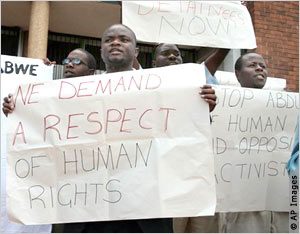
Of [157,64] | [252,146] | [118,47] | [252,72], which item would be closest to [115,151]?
[118,47]

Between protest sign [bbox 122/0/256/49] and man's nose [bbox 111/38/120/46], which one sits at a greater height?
protest sign [bbox 122/0/256/49]

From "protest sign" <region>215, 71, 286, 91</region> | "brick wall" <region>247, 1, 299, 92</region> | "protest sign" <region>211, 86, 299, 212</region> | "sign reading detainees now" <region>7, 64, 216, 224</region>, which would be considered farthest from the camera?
"brick wall" <region>247, 1, 299, 92</region>

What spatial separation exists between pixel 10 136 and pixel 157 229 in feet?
Answer: 3.39

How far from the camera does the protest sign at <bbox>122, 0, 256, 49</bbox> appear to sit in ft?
12.7

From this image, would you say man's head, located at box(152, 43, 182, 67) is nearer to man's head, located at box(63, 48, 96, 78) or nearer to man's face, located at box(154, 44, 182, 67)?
man's face, located at box(154, 44, 182, 67)

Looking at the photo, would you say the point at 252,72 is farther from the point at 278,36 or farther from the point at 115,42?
the point at 278,36

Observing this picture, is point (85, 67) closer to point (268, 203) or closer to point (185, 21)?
point (185, 21)

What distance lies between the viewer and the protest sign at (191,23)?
3857 mm

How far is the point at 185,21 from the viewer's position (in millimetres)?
3912

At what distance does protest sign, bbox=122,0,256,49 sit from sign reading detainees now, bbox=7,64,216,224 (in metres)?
1.31

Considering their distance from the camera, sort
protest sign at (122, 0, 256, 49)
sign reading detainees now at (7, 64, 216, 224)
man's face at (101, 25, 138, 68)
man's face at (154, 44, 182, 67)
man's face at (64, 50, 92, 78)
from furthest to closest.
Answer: protest sign at (122, 0, 256, 49) < man's face at (154, 44, 182, 67) < man's face at (64, 50, 92, 78) < man's face at (101, 25, 138, 68) < sign reading detainees now at (7, 64, 216, 224)

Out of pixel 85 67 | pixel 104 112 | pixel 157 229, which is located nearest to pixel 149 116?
pixel 104 112

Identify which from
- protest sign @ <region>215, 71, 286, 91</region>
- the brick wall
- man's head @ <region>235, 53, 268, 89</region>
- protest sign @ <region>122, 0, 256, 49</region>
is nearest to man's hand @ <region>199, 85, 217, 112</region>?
man's head @ <region>235, 53, 268, 89</region>

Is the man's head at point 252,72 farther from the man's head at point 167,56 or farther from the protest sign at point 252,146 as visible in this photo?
the man's head at point 167,56
